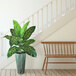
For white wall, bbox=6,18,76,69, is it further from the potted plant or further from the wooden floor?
the potted plant

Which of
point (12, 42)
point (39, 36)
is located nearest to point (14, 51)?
point (12, 42)

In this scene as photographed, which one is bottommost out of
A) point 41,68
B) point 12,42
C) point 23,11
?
point 41,68

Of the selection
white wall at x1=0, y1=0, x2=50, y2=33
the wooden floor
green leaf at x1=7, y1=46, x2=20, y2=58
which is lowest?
the wooden floor

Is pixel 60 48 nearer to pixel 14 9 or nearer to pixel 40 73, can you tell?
pixel 40 73

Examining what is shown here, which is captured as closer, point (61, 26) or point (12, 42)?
point (12, 42)

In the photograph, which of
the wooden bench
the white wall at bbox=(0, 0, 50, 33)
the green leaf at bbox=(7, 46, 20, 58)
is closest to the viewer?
the green leaf at bbox=(7, 46, 20, 58)

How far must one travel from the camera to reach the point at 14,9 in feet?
18.8

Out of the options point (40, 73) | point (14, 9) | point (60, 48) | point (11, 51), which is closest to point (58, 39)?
point (60, 48)

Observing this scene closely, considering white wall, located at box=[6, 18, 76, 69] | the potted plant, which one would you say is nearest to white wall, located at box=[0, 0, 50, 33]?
white wall, located at box=[6, 18, 76, 69]

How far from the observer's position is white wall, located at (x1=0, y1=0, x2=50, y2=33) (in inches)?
224

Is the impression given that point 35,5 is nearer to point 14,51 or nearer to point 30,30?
point 30,30

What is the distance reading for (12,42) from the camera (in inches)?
169

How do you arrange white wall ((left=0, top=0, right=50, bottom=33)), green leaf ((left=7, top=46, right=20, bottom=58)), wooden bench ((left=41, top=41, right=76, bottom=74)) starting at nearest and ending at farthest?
green leaf ((left=7, top=46, right=20, bottom=58))
wooden bench ((left=41, top=41, right=76, bottom=74))
white wall ((left=0, top=0, right=50, bottom=33))

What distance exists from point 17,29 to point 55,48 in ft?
3.78
